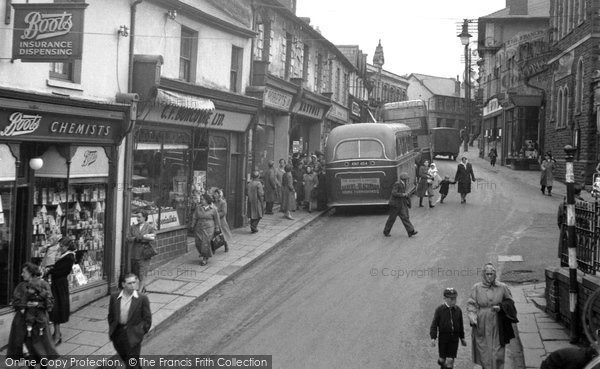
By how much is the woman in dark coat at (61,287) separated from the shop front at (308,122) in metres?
15.2

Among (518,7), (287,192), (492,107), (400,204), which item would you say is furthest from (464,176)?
(518,7)

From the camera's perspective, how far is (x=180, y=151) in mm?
16000

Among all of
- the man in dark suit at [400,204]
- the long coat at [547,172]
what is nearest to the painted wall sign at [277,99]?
the man in dark suit at [400,204]

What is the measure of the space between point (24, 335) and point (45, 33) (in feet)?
14.5

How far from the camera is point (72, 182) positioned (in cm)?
1185

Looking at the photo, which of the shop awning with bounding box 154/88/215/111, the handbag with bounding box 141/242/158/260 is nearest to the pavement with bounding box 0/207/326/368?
the handbag with bounding box 141/242/158/260

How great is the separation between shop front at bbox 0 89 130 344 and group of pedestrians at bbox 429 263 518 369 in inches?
236

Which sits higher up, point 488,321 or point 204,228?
point 204,228

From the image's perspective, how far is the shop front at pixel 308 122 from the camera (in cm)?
2572

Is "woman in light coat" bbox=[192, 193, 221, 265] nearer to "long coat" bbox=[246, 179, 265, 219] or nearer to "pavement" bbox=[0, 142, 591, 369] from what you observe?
"pavement" bbox=[0, 142, 591, 369]

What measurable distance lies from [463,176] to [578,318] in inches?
558

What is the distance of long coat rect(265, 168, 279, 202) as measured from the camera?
20719mm

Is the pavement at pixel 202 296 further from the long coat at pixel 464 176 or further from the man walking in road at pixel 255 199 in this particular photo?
the long coat at pixel 464 176

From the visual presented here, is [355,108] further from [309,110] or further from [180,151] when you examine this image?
[180,151]
